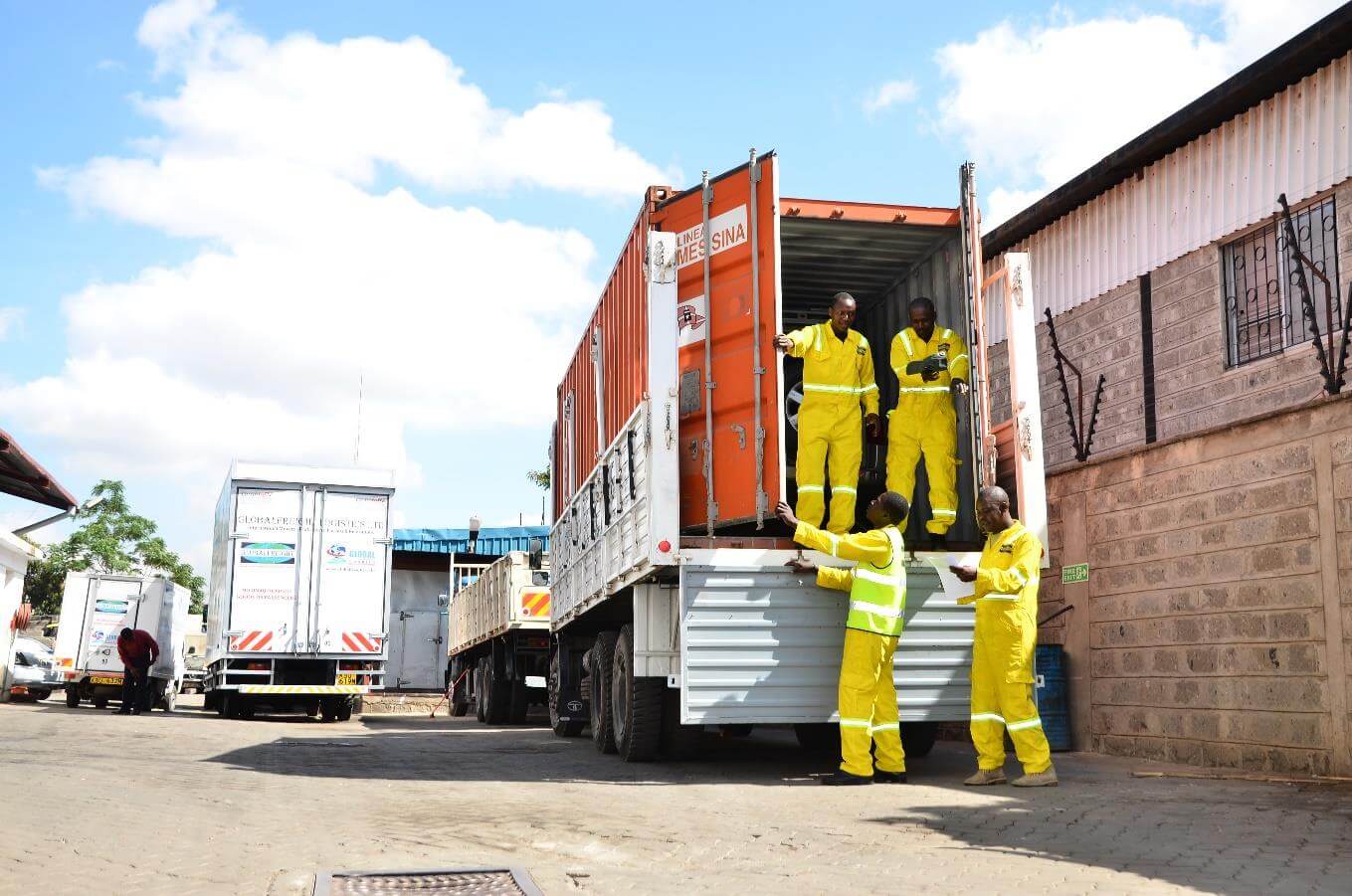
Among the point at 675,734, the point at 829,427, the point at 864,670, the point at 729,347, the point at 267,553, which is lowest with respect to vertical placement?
the point at 675,734

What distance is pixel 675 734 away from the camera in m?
10.0

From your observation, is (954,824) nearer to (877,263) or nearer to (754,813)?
(754,813)

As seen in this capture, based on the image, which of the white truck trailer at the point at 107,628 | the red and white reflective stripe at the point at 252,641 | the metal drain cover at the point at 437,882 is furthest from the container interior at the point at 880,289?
the white truck trailer at the point at 107,628

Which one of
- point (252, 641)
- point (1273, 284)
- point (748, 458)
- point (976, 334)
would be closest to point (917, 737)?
point (748, 458)

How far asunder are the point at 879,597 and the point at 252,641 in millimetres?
12042

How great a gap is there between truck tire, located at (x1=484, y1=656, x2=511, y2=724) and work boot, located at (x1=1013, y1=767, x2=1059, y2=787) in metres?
11.8

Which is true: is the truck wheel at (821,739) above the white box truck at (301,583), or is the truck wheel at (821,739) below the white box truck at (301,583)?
below

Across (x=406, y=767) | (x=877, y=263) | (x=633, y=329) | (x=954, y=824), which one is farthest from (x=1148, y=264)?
(x=406, y=767)

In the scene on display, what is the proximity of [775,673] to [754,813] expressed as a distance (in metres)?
1.41

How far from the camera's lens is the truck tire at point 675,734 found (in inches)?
395

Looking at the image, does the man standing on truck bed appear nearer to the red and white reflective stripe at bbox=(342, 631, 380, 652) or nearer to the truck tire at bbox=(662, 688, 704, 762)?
the red and white reflective stripe at bbox=(342, 631, 380, 652)

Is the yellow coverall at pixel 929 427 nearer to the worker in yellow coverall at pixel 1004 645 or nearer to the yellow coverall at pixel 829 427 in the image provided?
the yellow coverall at pixel 829 427

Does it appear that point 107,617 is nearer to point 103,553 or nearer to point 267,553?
point 267,553

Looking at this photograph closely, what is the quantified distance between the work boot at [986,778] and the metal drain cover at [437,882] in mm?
3938
